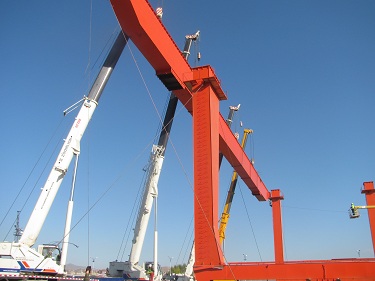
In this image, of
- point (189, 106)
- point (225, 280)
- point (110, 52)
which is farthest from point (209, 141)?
point (110, 52)

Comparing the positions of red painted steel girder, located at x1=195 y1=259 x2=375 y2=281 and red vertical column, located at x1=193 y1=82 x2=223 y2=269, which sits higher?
red vertical column, located at x1=193 y1=82 x2=223 y2=269

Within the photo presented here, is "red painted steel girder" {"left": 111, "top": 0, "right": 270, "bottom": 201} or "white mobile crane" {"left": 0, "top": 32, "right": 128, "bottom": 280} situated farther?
"white mobile crane" {"left": 0, "top": 32, "right": 128, "bottom": 280}

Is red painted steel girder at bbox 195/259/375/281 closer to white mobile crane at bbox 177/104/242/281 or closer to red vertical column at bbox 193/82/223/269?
red vertical column at bbox 193/82/223/269

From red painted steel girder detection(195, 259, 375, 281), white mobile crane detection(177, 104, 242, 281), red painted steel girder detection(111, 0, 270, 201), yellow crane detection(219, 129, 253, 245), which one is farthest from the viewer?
yellow crane detection(219, 129, 253, 245)

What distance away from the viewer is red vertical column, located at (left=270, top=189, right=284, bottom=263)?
30.0 m

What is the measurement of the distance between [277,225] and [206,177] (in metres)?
20.8

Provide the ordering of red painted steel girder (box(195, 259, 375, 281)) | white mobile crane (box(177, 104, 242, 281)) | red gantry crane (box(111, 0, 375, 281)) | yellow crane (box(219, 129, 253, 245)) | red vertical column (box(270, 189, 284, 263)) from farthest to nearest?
yellow crane (box(219, 129, 253, 245)) < red vertical column (box(270, 189, 284, 263)) < white mobile crane (box(177, 104, 242, 281)) < red gantry crane (box(111, 0, 375, 281)) < red painted steel girder (box(195, 259, 375, 281))

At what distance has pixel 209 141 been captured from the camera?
1335cm

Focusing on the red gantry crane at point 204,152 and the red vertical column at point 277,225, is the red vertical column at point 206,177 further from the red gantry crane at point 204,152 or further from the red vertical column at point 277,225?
the red vertical column at point 277,225

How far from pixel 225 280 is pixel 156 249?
811 centimetres

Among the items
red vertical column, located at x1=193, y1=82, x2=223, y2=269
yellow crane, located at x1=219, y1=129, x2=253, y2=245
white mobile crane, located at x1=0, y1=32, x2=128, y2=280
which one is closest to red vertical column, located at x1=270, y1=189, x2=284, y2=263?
yellow crane, located at x1=219, y1=129, x2=253, y2=245

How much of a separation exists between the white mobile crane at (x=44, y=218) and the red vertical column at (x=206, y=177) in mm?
4719

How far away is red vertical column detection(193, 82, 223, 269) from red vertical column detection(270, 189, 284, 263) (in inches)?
777

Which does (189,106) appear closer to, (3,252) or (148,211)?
(148,211)
